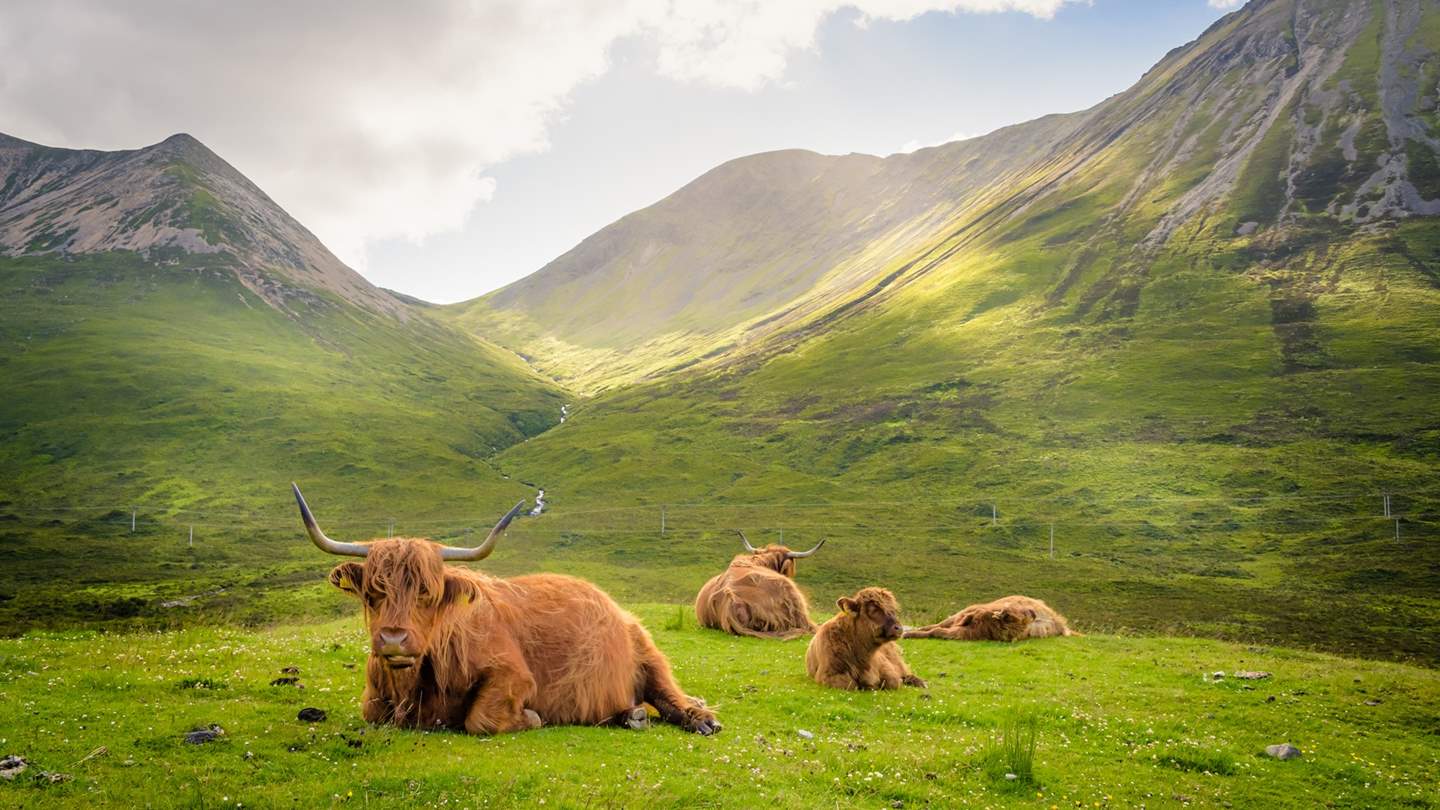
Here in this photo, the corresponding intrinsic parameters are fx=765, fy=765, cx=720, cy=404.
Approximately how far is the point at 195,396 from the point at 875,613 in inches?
3347

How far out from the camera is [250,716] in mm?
7504

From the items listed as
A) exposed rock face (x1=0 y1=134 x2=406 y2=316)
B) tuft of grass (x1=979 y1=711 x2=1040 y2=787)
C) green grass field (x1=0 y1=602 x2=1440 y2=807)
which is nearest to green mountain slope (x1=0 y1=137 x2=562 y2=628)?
exposed rock face (x1=0 y1=134 x2=406 y2=316)

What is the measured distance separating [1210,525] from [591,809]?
148ft

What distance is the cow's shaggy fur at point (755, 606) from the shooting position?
58.6 ft

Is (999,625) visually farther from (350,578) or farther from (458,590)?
(350,578)

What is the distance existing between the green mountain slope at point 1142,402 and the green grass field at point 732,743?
13.0m

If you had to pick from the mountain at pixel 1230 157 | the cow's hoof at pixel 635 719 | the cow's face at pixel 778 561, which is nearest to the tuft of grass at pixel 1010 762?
the cow's hoof at pixel 635 719

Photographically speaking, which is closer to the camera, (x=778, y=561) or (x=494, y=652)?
(x=494, y=652)

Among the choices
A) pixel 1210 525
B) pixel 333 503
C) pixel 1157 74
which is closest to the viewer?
pixel 1210 525

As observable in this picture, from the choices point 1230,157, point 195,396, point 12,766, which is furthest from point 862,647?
point 1230,157

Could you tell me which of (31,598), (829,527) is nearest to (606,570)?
(829,527)

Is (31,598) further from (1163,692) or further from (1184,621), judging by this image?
(1184,621)

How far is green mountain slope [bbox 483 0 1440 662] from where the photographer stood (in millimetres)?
34219

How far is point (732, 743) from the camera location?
816 cm
